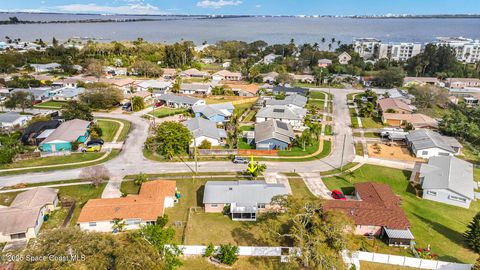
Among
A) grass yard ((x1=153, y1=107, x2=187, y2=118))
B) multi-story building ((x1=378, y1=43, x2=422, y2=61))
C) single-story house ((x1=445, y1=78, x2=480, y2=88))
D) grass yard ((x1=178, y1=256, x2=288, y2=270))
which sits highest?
multi-story building ((x1=378, y1=43, x2=422, y2=61))

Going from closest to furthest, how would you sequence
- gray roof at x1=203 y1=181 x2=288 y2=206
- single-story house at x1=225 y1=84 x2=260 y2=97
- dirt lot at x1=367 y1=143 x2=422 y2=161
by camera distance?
gray roof at x1=203 y1=181 x2=288 y2=206 < dirt lot at x1=367 y1=143 x2=422 y2=161 < single-story house at x1=225 y1=84 x2=260 y2=97

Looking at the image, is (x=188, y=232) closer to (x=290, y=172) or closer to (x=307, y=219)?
(x=307, y=219)

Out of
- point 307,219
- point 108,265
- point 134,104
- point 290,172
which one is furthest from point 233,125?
point 108,265

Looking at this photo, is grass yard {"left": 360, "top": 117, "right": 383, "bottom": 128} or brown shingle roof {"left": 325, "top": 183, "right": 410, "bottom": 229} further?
grass yard {"left": 360, "top": 117, "right": 383, "bottom": 128}

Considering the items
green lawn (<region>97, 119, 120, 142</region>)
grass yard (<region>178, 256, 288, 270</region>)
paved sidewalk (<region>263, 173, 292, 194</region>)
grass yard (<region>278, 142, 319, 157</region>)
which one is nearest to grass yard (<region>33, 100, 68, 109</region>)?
green lawn (<region>97, 119, 120, 142</region>)

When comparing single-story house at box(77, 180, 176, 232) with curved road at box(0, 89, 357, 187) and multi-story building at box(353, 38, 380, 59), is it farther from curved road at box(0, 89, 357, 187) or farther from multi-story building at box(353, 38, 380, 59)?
multi-story building at box(353, 38, 380, 59)

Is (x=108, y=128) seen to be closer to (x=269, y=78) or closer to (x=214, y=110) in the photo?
(x=214, y=110)

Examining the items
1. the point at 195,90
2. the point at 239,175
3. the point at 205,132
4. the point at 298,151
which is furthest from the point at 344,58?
the point at 239,175

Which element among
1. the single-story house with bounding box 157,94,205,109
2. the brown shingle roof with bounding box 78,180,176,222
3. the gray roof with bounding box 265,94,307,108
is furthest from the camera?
the single-story house with bounding box 157,94,205,109

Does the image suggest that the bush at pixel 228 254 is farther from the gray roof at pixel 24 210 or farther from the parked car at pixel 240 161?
the parked car at pixel 240 161
